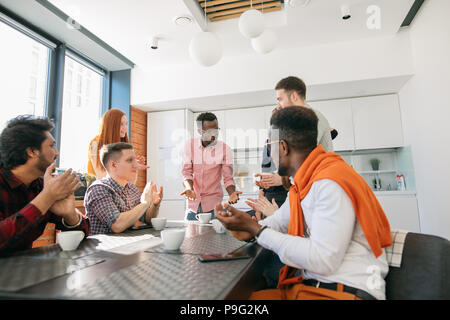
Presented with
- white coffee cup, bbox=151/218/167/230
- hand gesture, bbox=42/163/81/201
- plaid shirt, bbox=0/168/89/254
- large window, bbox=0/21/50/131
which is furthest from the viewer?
large window, bbox=0/21/50/131

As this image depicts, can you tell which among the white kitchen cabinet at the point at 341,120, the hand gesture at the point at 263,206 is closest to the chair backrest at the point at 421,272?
the hand gesture at the point at 263,206

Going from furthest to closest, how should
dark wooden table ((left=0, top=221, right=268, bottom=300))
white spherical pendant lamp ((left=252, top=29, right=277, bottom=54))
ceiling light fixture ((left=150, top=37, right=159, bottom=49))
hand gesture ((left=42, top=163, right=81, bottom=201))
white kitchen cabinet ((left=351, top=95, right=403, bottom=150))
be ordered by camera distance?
white kitchen cabinet ((left=351, top=95, right=403, bottom=150)) → ceiling light fixture ((left=150, top=37, right=159, bottom=49)) → white spherical pendant lamp ((left=252, top=29, right=277, bottom=54)) → hand gesture ((left=42, top=163, right=81, bottom=201)) → dark wooden table ((left=0, top=221, right=268, bottom=300))

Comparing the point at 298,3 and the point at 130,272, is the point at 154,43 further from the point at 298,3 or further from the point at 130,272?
the point at 130,272

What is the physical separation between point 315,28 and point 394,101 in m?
1.54

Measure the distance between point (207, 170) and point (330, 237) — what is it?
5.54 feet

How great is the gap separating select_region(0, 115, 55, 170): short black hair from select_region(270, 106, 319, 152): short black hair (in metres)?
1.00

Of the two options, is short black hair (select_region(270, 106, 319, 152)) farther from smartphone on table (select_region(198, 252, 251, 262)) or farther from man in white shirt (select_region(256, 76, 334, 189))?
man in white shirt (select_region(256, 76, 334, 189))

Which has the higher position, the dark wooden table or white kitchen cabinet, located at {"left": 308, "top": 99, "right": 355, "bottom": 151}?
white kitchen cabinet, located at {"left": 308, "top": 99, "right": 355, "bottom": 151}

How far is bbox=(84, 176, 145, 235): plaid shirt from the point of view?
1.37 meters

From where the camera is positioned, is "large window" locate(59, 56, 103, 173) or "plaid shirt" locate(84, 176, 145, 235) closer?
"plaid shirt" locate(84, 176, 145, 235)

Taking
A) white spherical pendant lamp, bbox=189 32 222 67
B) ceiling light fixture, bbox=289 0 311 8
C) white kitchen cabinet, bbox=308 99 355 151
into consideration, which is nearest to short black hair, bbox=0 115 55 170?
white spherical pendant lamp, bbox=189 32 222 67

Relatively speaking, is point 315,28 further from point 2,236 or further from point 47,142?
point 2,236

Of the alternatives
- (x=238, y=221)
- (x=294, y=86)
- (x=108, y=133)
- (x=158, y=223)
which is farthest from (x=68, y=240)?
(x=294, y=86)
